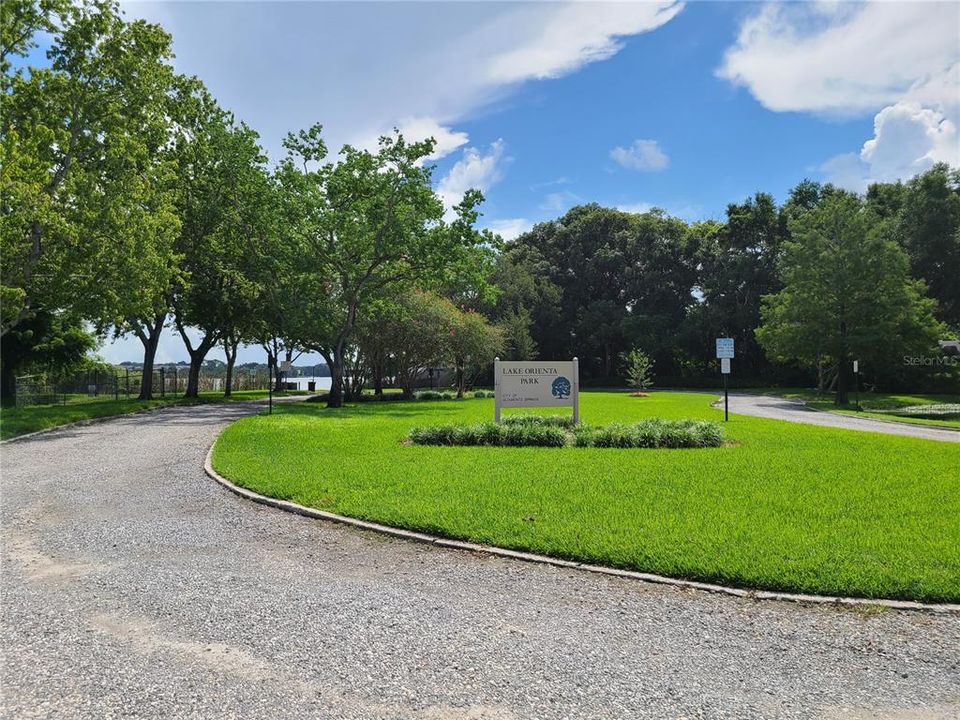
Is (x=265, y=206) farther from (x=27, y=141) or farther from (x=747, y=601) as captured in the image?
(x=747, y=601)

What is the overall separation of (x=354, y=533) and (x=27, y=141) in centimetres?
1601

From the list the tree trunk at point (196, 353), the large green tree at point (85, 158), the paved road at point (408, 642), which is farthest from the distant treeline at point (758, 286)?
the paved road at point (408, 642)

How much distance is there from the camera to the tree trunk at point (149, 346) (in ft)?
93.6

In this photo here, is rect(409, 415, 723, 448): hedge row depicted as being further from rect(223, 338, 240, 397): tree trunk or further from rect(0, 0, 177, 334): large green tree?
rect(223, 338, 240, 397): tree trunk

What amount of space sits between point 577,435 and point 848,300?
84.2 ft

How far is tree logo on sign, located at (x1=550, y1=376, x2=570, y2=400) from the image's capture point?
14375mm

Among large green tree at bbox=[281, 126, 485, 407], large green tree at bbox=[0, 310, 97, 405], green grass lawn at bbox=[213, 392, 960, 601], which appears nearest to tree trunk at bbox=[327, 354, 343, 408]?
large green tree at bbox=[281, 126, 485, 407]

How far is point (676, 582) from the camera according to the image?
4.58 meters

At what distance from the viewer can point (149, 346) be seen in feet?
96.7

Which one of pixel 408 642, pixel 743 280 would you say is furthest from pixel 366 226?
pixel 743 280

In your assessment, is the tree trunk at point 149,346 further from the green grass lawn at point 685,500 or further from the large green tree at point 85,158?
the green grass lawn at point 685,500

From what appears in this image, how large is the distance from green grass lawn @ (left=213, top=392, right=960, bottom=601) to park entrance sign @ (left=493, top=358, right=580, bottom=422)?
9.37ft

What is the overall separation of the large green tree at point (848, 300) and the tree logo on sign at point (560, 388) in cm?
2235

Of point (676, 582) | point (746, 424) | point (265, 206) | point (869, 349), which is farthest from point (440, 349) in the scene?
point (676, 582)
